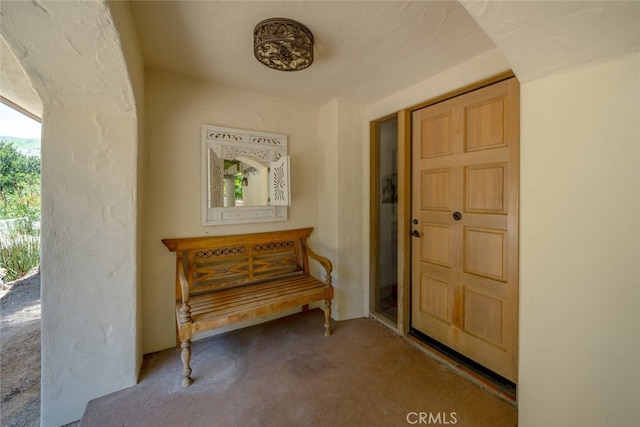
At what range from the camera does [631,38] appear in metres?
0.81

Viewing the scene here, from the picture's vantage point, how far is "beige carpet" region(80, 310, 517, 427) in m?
1.32

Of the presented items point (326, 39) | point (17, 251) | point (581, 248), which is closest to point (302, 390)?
point (581, 248)

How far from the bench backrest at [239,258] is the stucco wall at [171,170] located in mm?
110

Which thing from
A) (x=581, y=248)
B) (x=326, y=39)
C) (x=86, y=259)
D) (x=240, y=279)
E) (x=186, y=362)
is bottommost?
A: (x=186, y=362)

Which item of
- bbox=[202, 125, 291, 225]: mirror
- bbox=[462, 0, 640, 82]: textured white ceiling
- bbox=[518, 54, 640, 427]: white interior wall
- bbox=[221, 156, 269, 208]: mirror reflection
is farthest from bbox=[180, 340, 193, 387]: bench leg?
bbox=[462, 0, 640, 82]: textured white ceiling

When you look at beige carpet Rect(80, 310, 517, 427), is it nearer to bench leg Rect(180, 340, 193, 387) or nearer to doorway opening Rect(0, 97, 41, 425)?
bench leg Rect(180, 340, 193, 387)

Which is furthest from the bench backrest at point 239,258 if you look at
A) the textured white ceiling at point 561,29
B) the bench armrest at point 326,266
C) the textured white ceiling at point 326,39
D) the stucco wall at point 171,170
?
the textured white ceiling at point 561,29

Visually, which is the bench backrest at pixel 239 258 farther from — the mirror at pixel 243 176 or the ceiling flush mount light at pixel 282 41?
the ceiling flush mount light at pixel 282 41

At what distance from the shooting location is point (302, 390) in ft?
4.97

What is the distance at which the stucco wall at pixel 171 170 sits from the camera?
1.87 metres

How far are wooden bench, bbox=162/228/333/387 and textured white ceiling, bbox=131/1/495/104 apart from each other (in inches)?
53.9

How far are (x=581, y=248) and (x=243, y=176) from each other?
2.28 metres

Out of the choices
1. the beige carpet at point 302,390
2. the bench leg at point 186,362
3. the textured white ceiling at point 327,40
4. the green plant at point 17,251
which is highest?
the textured white ceiling at point 327,40

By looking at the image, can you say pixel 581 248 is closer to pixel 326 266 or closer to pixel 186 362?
pixel 326 266
